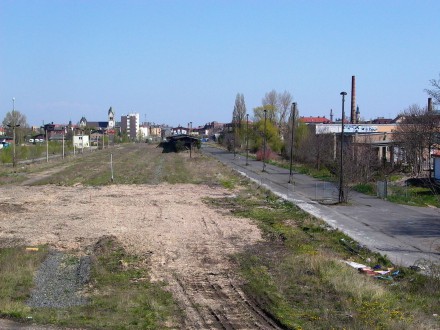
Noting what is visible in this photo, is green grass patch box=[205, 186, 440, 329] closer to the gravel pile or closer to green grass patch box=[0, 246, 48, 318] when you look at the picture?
the gravel pile

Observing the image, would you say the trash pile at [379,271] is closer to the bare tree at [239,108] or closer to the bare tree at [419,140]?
the bare tree at [419,140]

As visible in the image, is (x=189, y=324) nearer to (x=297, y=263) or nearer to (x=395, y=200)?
(x=297, y=263)

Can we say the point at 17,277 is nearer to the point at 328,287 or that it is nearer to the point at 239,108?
the point at 328,287

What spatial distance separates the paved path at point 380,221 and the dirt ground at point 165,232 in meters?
3.75

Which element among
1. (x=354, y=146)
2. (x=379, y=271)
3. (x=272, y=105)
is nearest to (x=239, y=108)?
(x=272, y=105)

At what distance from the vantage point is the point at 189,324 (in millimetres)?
10055

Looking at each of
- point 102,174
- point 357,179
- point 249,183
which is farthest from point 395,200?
point 102,174

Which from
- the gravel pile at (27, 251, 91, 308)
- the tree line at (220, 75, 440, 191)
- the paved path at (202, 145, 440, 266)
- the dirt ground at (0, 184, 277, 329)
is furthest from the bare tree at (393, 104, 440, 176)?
the gravel pile at (27, 251, 91, 308)

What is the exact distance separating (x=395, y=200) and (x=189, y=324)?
22432mm

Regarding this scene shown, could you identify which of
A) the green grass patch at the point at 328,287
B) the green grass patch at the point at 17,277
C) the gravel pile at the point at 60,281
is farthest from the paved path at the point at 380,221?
the green grass patch at the point at 17,277

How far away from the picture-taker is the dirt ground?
11445mm

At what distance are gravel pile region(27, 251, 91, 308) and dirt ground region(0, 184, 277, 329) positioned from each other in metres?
1.35

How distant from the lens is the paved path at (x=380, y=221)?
17.5 metres

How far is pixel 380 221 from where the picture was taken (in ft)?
76.8
